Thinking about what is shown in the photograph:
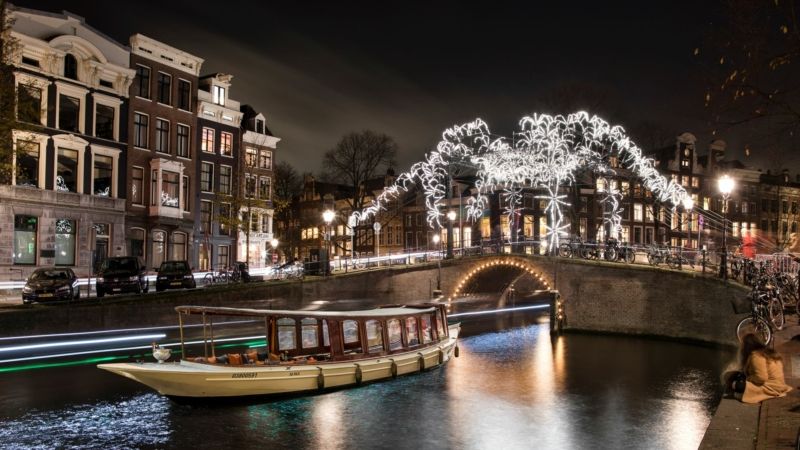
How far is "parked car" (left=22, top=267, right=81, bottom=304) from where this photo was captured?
96.1 ft

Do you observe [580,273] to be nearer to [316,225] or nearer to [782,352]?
[782,352]

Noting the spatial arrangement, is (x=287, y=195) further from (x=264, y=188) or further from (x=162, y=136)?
(x=162, y=136)

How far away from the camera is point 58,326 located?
2825 centimetres

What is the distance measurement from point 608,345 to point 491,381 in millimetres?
11114

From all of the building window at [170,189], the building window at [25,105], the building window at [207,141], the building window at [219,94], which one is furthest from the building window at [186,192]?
the building window at [25,105]

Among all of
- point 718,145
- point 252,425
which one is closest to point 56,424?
point 252,425

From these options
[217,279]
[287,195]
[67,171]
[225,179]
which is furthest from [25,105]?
[287,195]

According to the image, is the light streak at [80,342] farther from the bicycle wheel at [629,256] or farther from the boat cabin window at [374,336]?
the bicycle wheel at [629,256]

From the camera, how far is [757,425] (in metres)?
11.0

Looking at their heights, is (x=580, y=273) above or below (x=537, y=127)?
below

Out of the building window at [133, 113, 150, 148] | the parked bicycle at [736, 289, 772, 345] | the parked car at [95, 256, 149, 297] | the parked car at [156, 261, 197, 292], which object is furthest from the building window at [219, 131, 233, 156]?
the parked bicycle at [736, 289, 772, 345]

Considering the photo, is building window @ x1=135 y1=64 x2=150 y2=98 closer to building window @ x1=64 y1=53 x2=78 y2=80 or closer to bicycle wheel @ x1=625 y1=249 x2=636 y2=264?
building window @ x1=64 y1=53 x2=78 y2=80

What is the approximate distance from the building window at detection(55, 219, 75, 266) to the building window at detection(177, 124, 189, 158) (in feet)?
36.5

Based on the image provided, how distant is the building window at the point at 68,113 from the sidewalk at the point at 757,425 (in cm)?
4101
